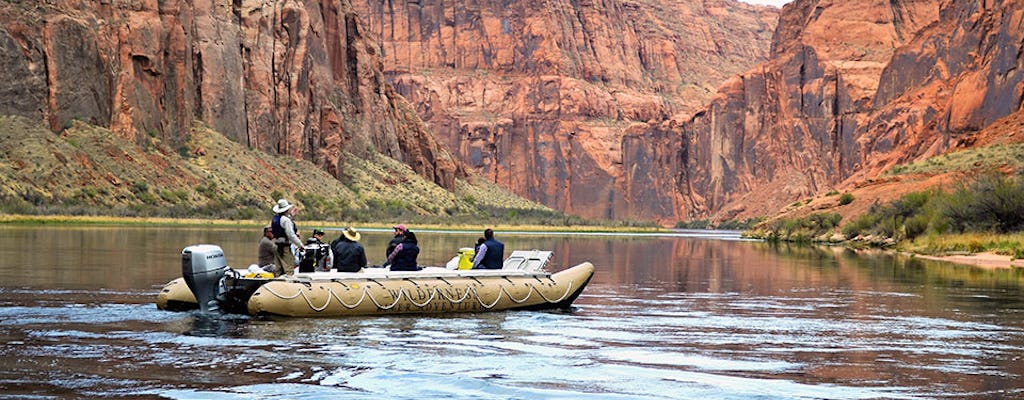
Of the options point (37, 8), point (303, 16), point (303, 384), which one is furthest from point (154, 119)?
point (303, 384)

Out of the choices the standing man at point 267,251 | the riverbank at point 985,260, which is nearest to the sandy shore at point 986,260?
the riverbank at point 985,260

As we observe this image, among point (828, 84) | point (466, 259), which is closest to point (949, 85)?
point (828, 84)

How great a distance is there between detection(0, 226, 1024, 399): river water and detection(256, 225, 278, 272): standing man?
1955 millimetres

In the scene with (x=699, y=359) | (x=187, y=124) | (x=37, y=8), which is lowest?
(x=699, y=359)

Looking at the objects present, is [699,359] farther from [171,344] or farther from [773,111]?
[773,111]

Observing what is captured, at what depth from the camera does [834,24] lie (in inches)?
7151

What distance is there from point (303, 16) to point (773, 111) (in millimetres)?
81856

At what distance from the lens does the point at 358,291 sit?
85.5ft

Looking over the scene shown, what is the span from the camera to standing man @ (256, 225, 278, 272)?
88.5 feet

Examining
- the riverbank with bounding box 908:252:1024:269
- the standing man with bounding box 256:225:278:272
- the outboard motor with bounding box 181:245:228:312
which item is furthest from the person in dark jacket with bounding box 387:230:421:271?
the riverbank with bounding box 908:252:1024:269

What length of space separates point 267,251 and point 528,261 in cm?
639

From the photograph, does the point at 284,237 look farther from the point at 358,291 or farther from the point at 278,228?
the point at 358,291

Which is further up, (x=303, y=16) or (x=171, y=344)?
(x=303, y=16)

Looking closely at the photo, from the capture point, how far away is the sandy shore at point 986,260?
50562 mm
